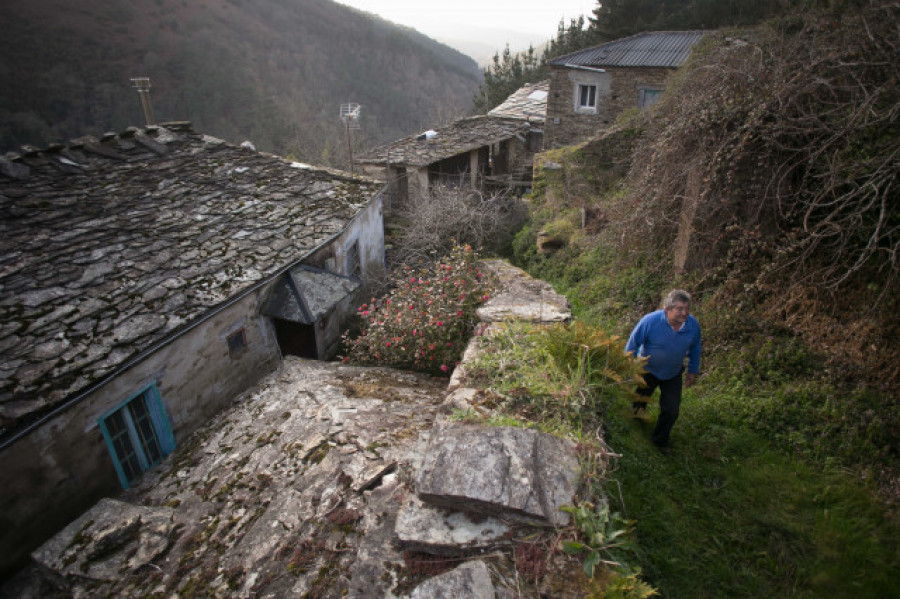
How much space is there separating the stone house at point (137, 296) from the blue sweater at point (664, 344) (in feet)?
16.9

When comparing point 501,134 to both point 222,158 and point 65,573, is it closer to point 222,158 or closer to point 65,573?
point 222,158

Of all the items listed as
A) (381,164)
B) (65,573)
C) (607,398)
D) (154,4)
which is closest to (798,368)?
(607,398)

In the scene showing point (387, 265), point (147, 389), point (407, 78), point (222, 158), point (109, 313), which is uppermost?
point (407, 78)

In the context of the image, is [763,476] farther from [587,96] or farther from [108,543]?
[587,96]

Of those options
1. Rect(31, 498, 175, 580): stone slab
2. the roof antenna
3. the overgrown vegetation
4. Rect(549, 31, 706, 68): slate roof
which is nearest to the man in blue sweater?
Rect(31, 498, 175, 580): stone slab

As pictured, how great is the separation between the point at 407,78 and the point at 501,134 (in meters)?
49.2

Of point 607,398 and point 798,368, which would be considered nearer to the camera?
point 607,398

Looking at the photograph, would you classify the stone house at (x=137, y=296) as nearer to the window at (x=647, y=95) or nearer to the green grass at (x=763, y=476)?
the green grass at (x=763, y=476)

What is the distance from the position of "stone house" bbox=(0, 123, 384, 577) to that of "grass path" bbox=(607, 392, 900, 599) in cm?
546

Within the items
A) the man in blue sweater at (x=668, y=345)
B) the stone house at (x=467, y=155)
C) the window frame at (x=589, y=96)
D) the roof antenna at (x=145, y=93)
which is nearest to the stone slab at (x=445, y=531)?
the man in blue sweater at (x=668, y=345)

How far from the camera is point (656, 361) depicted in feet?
13.5

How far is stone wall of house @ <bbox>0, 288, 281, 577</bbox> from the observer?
4.45m

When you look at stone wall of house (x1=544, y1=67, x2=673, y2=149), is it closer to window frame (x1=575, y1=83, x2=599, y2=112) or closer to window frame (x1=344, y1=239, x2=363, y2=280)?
window frame (x1=575, y1=83, x2=599, y2=112)

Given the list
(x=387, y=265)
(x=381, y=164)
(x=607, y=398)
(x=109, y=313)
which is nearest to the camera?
(x=607, y=398)
